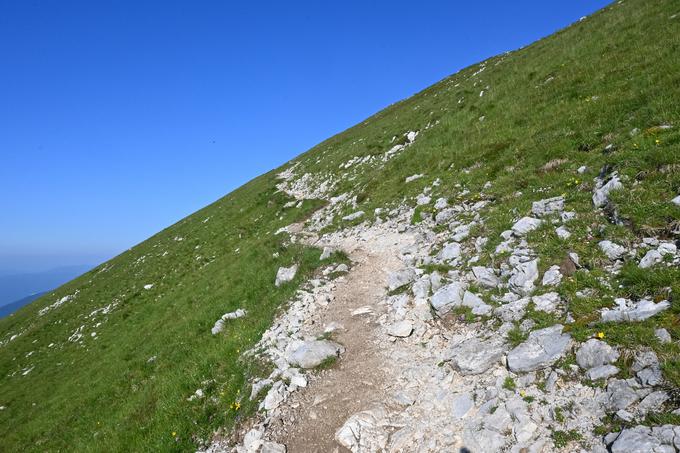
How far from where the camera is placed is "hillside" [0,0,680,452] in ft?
22.2

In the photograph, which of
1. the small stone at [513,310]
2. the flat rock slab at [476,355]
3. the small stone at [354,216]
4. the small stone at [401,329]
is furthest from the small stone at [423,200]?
the flat rock slab at [476,355]

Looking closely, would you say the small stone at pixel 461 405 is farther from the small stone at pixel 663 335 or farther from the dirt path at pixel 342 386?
the small stone at pixel 663 335

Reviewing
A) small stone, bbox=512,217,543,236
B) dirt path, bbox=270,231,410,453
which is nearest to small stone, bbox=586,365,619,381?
dirt path, bbox=270,231,410,453

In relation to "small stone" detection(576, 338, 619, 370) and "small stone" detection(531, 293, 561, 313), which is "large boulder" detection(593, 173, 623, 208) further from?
"small stone" detection(576, 338, 619, 370)

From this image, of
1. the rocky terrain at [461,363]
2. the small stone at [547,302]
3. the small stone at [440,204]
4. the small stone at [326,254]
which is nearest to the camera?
the rocky terrain at [461,363]

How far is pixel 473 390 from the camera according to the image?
7602 millimetres

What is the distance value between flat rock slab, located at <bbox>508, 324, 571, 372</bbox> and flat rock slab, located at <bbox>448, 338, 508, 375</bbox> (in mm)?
394

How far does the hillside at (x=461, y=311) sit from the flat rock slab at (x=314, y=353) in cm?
6

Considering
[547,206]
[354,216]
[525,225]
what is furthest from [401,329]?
[354,216]

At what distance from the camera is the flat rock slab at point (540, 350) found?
7.19 m

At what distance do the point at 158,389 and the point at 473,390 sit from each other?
10902 millimetres

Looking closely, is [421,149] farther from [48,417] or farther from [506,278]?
[48,417]

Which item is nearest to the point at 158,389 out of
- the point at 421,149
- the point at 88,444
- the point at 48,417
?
the point at 88,444

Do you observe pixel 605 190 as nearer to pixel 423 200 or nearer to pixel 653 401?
pixel 653 401
